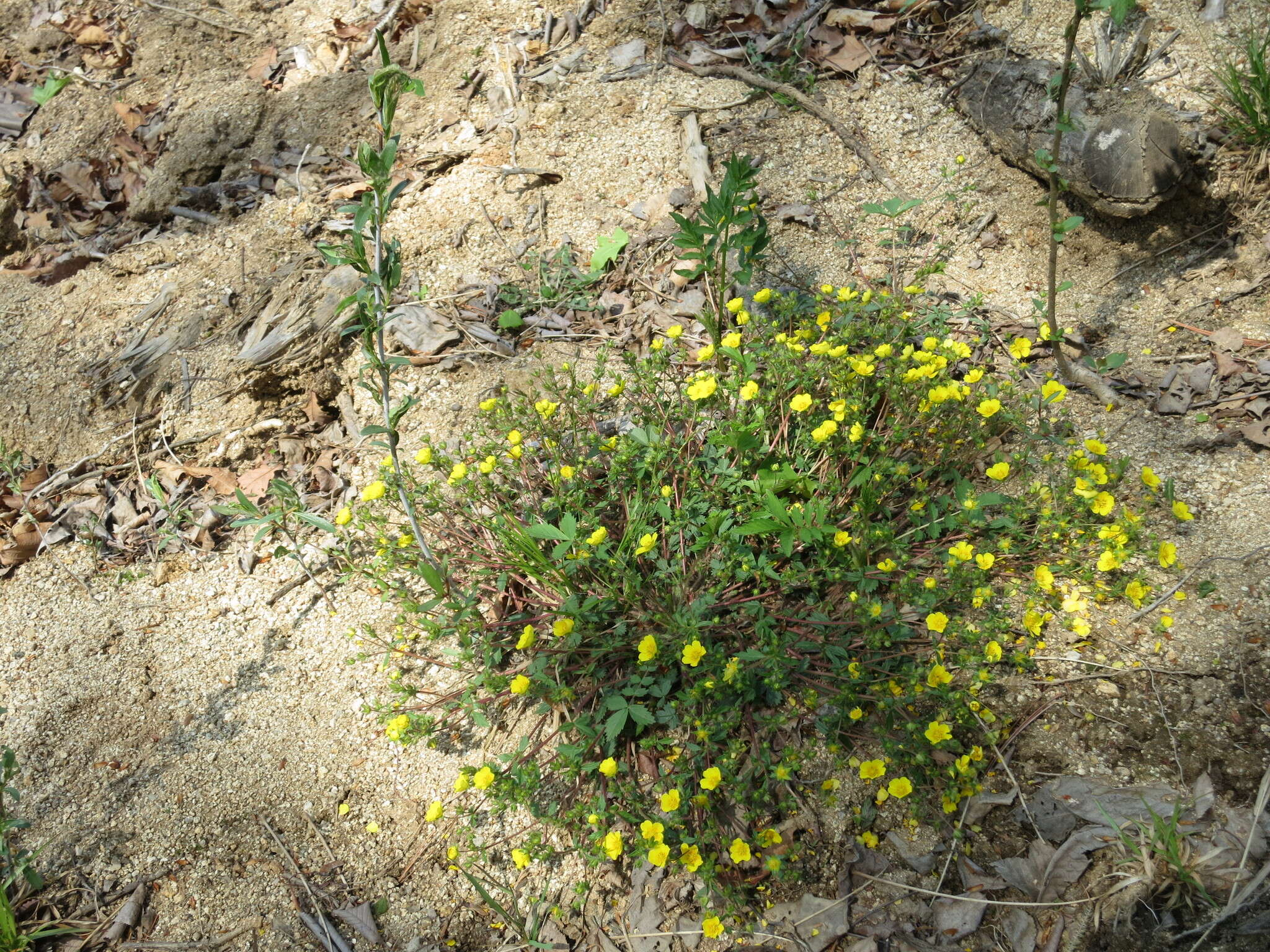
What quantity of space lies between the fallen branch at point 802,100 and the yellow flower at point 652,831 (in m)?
2.87

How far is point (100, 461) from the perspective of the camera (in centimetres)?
342

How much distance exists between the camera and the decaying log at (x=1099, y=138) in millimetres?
3010

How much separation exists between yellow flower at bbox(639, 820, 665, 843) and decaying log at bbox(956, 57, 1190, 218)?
8.45ft

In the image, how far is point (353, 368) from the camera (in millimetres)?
3498

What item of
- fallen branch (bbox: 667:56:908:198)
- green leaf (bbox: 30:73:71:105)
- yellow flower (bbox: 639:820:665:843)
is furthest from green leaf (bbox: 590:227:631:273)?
green leaf (bbox: 30:73:71:105)

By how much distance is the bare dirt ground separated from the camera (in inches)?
90.0

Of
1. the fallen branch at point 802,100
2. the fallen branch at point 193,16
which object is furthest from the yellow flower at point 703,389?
the fallen branch at point 193,16

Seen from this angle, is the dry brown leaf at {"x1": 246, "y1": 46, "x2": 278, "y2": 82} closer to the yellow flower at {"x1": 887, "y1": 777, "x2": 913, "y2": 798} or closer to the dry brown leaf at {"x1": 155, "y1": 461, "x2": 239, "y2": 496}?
the dry brown leaf at {"x1": 155, "y1": 461, "x2": 239, "y2": 496}

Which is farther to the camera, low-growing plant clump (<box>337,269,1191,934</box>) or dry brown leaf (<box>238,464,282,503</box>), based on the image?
dry brown leaf (<box>238,464,282,503</box>)

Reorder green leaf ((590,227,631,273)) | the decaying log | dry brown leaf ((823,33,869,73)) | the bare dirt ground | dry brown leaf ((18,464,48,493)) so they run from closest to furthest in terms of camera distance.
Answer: the bare dirt ground
the decaying log
dry brown leaf ((18,464,48,493))
green leaf ((590,227,631,273))
dry brown leaf ((823,33,869,73))

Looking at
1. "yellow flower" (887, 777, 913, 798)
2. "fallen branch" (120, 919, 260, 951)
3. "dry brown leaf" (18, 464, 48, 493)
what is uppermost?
"yellow flower" (887, 777, 913, 798)

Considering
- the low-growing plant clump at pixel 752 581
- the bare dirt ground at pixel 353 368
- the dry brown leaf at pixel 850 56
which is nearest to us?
the low-growing plant clump at pixel 752 581

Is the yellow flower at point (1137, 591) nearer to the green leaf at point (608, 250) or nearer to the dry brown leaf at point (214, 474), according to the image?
the green leaf at point (608, 250)

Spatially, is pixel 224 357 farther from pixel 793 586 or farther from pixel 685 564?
pixel 793 586
